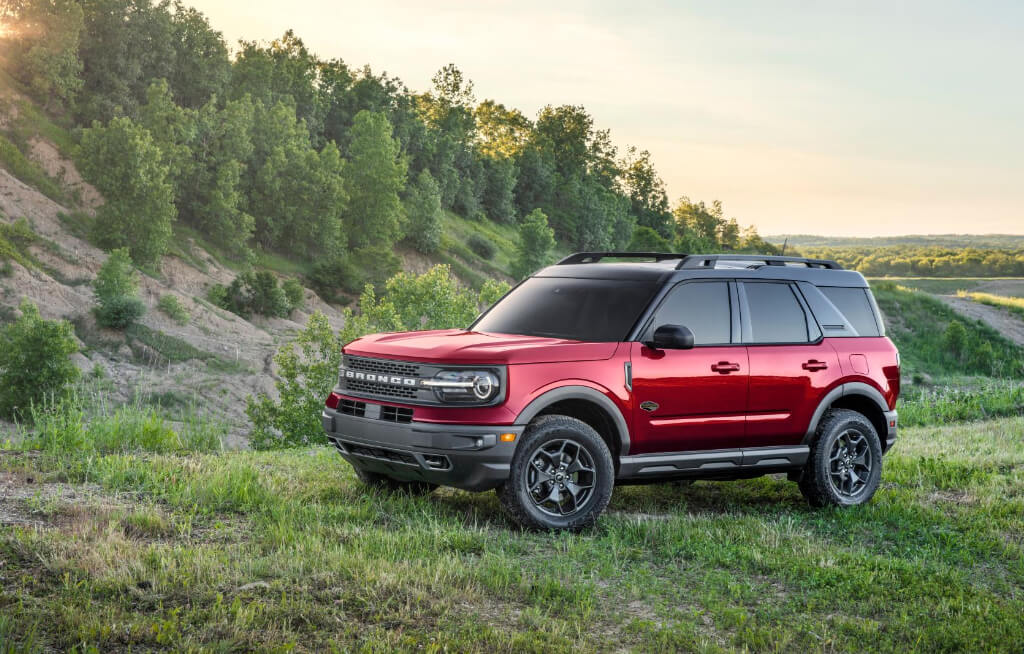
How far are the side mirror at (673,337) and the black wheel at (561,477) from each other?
87 centimetres

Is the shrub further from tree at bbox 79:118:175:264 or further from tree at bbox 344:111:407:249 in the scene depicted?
tree at bbox 344:111:407:249

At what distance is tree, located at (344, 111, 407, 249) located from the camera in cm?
8488

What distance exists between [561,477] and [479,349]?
3.73ft

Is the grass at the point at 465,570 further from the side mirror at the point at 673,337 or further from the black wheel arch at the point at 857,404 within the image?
the side mirror at the point at 673,337

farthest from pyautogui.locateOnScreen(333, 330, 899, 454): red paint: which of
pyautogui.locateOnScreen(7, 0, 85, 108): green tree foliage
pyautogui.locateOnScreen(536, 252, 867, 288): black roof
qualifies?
pyautogui.locateOnScreen(7, 0, 85, 108): green tree foliage

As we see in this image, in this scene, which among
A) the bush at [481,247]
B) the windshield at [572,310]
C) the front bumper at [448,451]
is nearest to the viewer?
the front bumper at [448,451]

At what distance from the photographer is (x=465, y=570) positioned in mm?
6328

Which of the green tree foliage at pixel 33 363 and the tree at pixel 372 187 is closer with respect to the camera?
the green tree foliage at pixel 33 363

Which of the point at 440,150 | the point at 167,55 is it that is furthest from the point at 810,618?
the point at 440,150

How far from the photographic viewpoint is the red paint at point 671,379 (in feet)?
25.0

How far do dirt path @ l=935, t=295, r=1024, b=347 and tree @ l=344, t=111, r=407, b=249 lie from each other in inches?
2032

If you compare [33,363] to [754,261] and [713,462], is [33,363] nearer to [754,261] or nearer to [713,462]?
[754,261]

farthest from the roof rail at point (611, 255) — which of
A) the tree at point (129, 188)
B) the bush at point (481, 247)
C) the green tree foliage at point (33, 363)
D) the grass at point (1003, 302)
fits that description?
the grass at point (1003, 302)

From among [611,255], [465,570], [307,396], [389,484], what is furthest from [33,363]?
[465,570]
